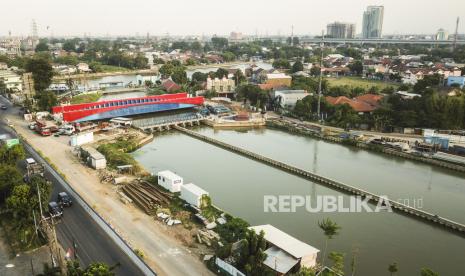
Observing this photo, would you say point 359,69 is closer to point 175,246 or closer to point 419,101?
point 419,101

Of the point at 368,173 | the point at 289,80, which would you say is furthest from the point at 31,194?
the point at 289,80

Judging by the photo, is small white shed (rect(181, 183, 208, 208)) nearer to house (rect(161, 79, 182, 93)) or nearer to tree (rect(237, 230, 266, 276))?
tree (rect(237, 230, 266, 276))

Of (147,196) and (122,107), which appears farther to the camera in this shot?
(122,107)

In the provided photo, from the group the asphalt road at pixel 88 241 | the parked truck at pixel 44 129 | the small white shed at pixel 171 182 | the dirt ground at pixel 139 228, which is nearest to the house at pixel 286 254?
the dirt ground at pixel 139 228

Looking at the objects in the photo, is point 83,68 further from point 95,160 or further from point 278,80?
point 95,160

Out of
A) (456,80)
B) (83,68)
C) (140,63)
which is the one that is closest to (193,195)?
(456,80)

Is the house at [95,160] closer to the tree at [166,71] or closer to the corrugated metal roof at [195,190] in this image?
the corrugated metal roof at [195,190]

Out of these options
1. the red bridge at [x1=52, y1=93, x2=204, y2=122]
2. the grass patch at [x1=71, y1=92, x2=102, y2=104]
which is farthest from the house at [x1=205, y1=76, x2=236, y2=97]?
the grass patch at [x1=71, y1=92, x2=102, y2=104]
